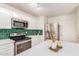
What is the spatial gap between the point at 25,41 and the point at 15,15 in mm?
700

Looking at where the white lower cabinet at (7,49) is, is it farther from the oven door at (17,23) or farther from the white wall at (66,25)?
the white wall at (66,25)

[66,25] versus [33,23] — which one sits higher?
[33,23]

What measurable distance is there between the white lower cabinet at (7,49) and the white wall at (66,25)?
3.69 ft

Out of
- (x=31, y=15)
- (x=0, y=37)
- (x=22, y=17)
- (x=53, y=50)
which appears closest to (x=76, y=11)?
(x=31, y=15)

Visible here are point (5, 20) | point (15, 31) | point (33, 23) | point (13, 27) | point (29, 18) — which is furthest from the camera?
point (33, 23)

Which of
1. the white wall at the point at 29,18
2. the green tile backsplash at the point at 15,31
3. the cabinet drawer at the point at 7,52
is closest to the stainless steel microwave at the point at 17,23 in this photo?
the white wall at the point at 29,18

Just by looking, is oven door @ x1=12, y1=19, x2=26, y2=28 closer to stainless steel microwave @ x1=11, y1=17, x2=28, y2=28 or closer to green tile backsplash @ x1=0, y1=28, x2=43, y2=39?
stainless steel microwave @ x1=11, y1=17, x2=28, y2=28

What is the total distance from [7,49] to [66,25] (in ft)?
5.09

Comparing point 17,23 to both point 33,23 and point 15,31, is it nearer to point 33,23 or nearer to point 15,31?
point 15,31

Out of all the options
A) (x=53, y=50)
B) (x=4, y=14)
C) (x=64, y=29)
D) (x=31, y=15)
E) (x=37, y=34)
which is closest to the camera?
(x=53, y=50)

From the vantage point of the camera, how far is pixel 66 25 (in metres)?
2.24

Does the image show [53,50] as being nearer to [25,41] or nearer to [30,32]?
[25,41]

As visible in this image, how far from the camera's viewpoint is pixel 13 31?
231 centimetres

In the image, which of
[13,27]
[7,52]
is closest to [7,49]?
[7,52]
